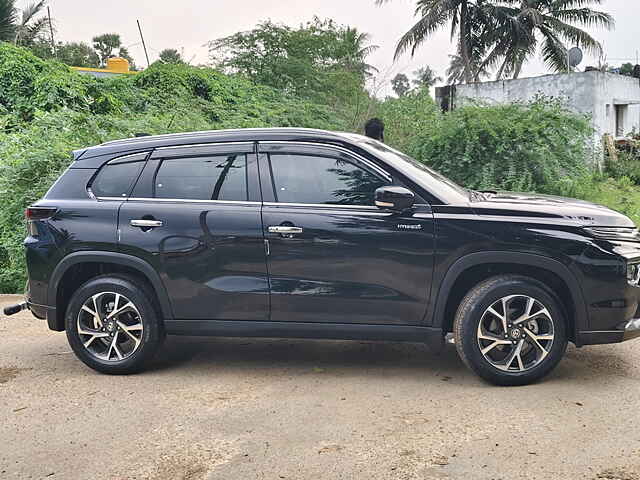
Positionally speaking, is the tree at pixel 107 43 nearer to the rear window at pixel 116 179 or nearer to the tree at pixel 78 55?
the tree at pixel 78 55

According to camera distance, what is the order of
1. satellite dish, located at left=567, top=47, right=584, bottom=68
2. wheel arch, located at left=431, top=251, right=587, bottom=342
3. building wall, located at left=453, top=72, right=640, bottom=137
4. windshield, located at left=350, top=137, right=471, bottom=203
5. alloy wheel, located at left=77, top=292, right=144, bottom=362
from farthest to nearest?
satellite dish, located at left=567, top=47, right=584, bottom=68 < building wall, located at left=453, top=72, right=640, bottom=137 < alloy wheel, located at left=77, top=292, right=144, bottom=362 < windshield, located at left=350, top=137, right=471, bottom=203 < wheel arch, located at left=431, top=251, right=587, bottom=342

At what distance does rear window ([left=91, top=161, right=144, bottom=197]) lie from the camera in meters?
5.86

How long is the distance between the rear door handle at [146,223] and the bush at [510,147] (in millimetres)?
6755

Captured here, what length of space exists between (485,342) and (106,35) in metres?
63.9

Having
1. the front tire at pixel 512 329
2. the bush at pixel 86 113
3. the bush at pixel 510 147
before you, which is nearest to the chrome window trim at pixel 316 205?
the front tire at pixel 512 329

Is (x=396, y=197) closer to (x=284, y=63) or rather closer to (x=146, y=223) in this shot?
(x=146, y=223)

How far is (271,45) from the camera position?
23.3m

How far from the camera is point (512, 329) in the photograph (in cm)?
514

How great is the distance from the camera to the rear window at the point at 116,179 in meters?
5.86

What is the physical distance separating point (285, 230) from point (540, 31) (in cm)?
4079

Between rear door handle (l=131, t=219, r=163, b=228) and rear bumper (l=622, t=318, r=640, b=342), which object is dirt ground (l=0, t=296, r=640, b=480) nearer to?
rear bumper (l=622, t=318, r=640, b=342)

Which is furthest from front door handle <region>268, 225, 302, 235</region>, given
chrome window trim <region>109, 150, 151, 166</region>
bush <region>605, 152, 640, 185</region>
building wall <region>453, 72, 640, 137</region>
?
building wall <region>453, 72, 640, 137</region>

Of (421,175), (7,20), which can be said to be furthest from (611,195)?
(7,20)

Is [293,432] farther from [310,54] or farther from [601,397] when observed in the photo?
[310,54]
